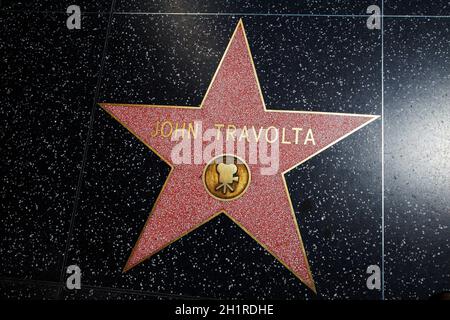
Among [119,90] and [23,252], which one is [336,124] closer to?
[119,90]

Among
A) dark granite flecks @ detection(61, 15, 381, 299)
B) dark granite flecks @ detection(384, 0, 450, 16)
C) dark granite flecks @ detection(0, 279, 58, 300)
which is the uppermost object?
dark granite flecks @ detection(384, 0, 450, 16)

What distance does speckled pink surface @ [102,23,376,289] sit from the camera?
3.43 ft

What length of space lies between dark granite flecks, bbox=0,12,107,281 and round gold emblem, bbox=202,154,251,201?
0.39m

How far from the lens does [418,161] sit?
1048 millimetres

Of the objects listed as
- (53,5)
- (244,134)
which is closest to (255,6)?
(244,134)

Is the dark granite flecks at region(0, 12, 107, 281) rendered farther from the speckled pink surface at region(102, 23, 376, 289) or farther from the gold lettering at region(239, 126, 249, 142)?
the gold lettering at region(239, 126, 249, 142)

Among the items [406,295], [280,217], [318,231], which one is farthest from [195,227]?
[406,295]

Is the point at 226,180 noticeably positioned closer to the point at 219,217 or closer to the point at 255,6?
the point at 219,217

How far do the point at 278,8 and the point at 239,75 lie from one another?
9.2 inches

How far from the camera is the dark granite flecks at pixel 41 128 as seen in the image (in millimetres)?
1101

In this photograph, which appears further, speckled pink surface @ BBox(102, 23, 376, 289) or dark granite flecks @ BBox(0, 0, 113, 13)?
dark granite flecks @ BBox(0, 0, 113, 13)

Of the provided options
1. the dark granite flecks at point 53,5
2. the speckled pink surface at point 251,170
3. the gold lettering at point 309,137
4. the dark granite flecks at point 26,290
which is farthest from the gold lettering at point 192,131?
the dark granite flecks at point 26,290

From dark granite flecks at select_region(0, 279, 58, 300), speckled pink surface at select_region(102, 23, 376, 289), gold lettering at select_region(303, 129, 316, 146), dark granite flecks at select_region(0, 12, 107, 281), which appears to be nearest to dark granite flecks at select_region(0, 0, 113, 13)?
dark granite flecks at select_region(0, 12, 107, 281)

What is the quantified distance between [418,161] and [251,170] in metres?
0.45
